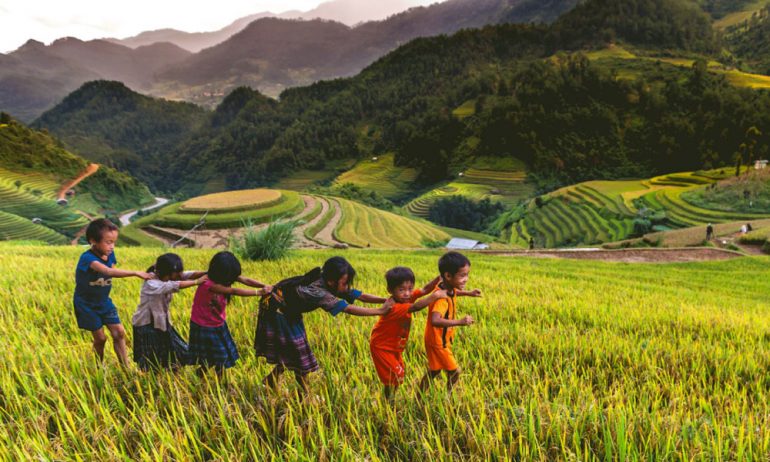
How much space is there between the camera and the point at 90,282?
132 inches

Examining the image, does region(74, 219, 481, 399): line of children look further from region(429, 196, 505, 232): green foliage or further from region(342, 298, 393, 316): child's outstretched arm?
region(429, 196, 505, 232): green foliage

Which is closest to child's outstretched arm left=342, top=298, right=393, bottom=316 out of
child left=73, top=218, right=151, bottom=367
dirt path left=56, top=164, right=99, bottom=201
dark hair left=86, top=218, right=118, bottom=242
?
child left=73, top=218, right=151, bottom=367

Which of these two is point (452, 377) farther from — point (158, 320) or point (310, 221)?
point (310, 221)

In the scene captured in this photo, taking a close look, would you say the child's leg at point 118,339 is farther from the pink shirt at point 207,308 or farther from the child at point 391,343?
the child at point 391,343

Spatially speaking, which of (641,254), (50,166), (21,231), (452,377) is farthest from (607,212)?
(50,166)

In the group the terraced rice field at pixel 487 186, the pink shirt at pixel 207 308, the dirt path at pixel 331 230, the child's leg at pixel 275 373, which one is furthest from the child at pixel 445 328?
the terraced rice field at pixel 487 186

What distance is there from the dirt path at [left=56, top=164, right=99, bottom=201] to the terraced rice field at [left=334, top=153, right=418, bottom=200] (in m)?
68.2

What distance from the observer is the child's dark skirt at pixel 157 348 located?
312cm

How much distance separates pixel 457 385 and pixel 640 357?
6.50 ft

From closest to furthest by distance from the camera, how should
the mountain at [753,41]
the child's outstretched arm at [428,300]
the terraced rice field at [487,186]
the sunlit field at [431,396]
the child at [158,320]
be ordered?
the sunlit field at [431,396], the child's outstretched arm at [428,300], the child at [158,320], the terraced rice field at [487,186], the mountain at [753,41]

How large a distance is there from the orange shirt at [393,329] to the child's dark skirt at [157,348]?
175 centimetres

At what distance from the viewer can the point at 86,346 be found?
355 centimetres

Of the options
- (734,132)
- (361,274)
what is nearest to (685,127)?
(734,132)

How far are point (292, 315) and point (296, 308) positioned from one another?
0.09m
